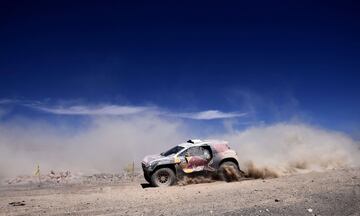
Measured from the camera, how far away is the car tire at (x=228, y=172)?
56.3ft

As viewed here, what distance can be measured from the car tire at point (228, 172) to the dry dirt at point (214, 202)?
9.10ft

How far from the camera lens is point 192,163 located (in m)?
17.0

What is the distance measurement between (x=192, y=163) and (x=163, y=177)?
4.71 ft

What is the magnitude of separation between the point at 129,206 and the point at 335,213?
540 cm

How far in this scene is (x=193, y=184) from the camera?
16.7 metres

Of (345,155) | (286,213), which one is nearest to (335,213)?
(286,213)

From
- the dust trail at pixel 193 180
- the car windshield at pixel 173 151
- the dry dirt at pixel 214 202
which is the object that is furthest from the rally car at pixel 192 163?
the dry dirt at pixel 214 202

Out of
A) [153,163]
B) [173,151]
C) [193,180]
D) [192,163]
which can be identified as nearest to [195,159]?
[192,163]

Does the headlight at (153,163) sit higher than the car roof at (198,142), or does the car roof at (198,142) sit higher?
the car roof at (198,142)

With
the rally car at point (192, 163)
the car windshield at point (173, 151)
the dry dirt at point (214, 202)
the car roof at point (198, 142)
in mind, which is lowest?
the dry dirt at point (214, 202)

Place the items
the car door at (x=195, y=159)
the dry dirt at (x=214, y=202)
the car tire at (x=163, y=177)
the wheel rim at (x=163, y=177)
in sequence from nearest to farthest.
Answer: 1. the dry dirt at (x=214, y=202)
2. the car tire at (x=163, y=177)
3. the wheel rim at (x=163, y=177)
4. the car door at (x=195, y=159)

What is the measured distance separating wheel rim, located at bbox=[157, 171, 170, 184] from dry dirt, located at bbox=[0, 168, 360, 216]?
4.96 feet

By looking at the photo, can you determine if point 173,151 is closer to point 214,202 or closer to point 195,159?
point 195,159

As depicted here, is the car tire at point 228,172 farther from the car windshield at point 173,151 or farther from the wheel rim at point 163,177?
the wheel rim at point 163,177
